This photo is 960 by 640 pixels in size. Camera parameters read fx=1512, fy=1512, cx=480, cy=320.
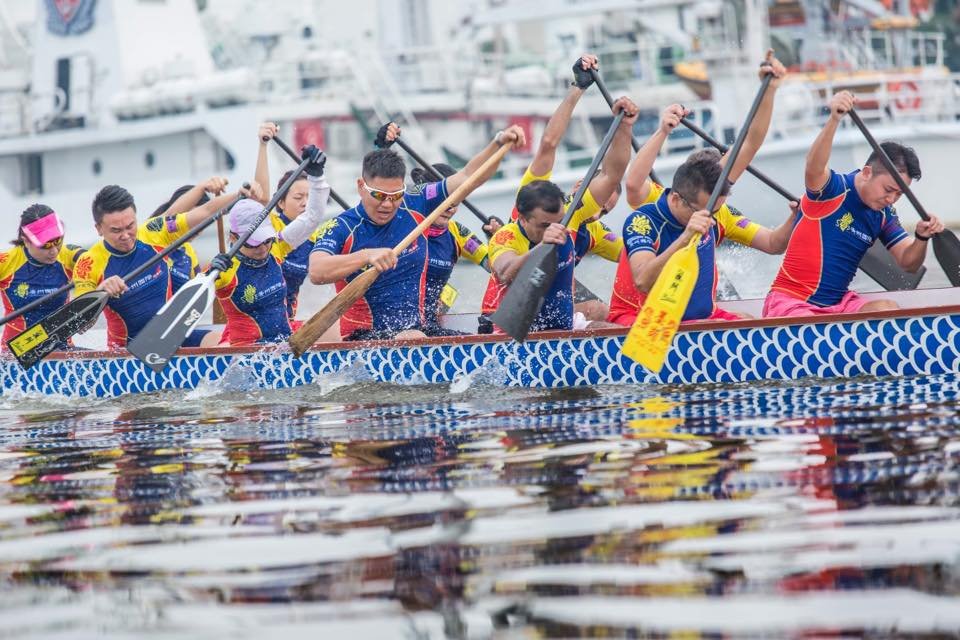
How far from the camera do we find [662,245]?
9070mm

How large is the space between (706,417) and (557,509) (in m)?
2.31

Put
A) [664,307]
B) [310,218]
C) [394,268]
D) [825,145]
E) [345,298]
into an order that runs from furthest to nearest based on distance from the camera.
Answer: [310,218]
[394,268]
[345,298]
[825,145]
[664,307]

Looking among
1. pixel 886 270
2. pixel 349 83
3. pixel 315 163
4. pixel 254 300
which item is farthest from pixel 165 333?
pixel 349 83

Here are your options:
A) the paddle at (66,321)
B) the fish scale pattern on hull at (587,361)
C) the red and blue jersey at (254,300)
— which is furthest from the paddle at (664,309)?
the paddle at (66,321)

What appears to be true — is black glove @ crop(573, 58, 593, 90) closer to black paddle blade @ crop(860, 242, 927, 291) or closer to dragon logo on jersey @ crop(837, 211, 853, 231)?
dragon logo on jersey @ crop(837, 211, 853, 231)

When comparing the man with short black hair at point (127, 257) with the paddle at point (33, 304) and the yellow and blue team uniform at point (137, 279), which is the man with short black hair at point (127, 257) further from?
the paddle at point (33, 304)

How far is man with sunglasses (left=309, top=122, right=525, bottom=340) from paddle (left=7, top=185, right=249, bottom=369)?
4.07 feet

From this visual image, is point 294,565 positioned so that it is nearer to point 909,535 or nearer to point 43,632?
point 43,632

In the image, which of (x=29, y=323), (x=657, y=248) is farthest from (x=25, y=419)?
(x=657, y=248)

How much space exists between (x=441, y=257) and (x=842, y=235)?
2.76 metres

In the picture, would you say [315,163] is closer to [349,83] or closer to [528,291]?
[528,291]

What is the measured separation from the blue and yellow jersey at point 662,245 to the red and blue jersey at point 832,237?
1.26ft

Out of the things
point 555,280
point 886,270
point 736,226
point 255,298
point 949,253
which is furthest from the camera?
point 255,298

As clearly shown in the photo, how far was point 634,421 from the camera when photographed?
7520 millimetres
